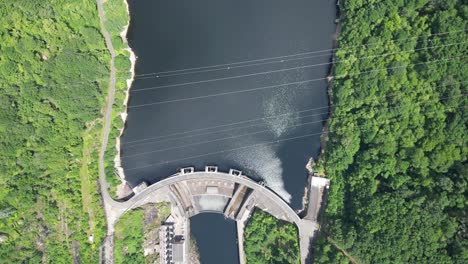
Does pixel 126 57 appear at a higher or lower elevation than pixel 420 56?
higher

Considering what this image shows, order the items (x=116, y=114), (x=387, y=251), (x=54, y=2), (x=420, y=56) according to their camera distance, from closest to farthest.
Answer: (x=387, y=251)
(x=420, y=56)
(x=54, y=2)
(x=116, y=114)

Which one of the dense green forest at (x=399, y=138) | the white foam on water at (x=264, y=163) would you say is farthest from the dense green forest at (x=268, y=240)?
the white foam on water at (x=264, y=163)

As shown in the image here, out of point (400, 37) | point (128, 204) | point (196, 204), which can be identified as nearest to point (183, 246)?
point (196, 204)

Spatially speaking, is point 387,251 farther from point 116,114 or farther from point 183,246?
point 116,114

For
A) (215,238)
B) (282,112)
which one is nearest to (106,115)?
(215,238)

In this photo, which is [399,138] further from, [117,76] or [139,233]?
[117,76]

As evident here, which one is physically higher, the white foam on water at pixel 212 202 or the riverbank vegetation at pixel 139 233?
the white foam on water at pixel 212 202

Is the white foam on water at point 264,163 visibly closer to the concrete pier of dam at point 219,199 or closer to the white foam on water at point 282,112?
the concrete pier of dam at point 219,199
